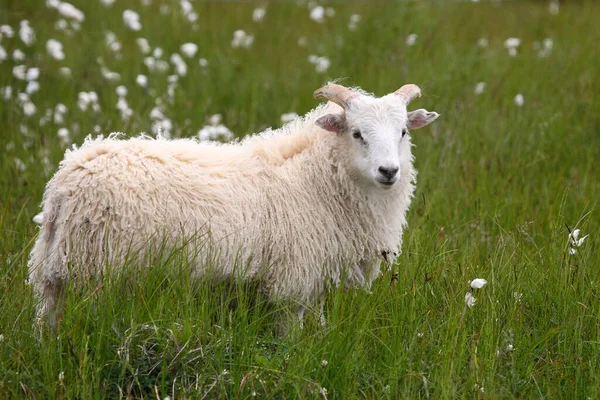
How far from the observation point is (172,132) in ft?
23.1

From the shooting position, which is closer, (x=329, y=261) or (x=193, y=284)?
(x=193, y=284)

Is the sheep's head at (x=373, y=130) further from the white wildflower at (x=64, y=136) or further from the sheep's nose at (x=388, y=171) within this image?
the white wildflower at (x=64, y=136)

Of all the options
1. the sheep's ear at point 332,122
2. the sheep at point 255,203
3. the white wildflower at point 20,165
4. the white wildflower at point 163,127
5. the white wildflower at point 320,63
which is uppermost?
the white wildflower at point 320,63

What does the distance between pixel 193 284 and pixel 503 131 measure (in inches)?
155

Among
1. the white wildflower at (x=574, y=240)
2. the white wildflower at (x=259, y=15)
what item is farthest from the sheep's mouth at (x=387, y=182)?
the white wildflower at (x=259, y=15)

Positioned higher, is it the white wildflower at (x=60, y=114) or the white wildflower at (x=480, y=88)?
the white wildflower at (x=480, y=88)

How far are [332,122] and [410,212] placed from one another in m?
1.35

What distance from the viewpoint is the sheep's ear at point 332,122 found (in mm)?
4504

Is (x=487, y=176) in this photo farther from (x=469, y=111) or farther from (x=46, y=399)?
(x=46, y=399)

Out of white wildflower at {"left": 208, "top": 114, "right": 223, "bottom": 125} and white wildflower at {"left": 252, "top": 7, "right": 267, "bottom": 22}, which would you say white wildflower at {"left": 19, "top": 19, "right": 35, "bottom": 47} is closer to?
white wildflower at {"left": 208, "top": 114, "right": 223, "bottom": 125}

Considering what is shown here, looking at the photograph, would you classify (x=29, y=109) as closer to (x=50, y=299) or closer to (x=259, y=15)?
(x=50, y=299)

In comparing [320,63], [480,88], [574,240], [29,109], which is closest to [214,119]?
[29,109]

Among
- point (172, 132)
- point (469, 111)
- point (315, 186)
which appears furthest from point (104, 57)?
point (315, 186)

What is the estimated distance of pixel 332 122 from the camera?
454cm
